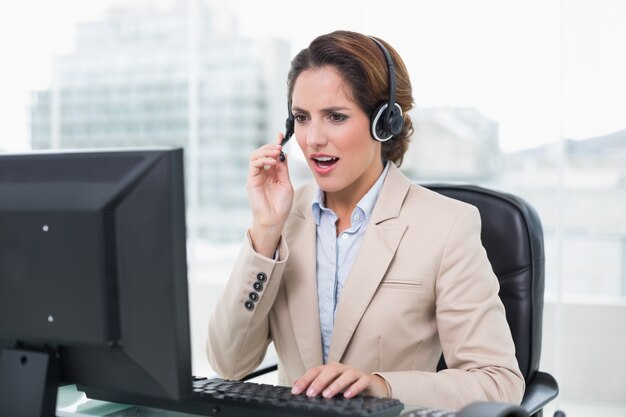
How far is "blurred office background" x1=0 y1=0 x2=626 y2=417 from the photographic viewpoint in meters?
3.82

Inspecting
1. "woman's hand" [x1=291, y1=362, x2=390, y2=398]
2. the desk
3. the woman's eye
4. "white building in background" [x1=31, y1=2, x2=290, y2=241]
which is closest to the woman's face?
the woman's eye

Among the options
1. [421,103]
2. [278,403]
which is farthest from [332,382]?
[421,103]

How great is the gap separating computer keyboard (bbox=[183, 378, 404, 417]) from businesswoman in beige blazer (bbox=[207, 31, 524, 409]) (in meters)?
Result: 0.36

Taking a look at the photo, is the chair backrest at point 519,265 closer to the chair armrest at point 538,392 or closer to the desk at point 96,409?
the chair armrest at point 538,392

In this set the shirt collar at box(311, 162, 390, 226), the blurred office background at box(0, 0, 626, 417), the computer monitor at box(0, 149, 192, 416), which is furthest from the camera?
the blurred office background at box(0, 0, 626, 417)

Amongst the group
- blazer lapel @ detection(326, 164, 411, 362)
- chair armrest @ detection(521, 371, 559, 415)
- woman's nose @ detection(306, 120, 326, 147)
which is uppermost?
woman's nose @ detection(306, 120, 326, 147)

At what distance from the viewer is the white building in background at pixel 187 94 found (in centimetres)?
505

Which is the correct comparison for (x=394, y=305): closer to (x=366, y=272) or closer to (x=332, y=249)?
(x=366, y=272)

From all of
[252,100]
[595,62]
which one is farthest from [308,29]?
[595,62]

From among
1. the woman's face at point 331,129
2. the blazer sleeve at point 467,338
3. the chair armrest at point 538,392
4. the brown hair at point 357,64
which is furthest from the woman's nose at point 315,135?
the chair armrest at point 538,392

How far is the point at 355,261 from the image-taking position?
170 centimetres

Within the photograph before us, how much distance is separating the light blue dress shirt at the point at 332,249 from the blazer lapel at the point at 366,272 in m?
0.06

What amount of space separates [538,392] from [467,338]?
320 mm

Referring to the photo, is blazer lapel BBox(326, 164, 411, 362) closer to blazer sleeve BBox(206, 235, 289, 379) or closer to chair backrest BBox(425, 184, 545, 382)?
blazer sleeve BBox(206, 235, 289, 379)
